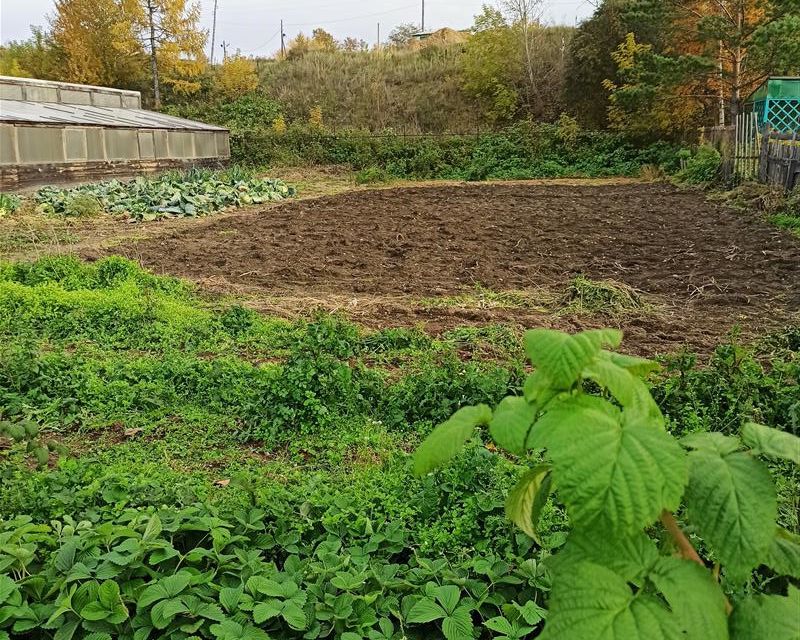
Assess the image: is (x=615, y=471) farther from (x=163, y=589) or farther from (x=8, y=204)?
(x=8, y=204)

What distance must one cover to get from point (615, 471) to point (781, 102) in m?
20.6

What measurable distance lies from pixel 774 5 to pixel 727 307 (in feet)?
51.0

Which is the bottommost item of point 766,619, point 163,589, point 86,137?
point 163,589

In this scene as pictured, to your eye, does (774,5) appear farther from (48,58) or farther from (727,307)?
(48,58)

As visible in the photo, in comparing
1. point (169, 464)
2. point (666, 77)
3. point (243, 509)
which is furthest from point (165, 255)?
point (666, 77)

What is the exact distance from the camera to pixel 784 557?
49.1 inches

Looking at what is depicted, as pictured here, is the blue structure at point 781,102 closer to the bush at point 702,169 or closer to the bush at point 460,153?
the bush at point 702,169

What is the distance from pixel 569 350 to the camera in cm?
118

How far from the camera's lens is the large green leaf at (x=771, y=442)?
1.20 meters

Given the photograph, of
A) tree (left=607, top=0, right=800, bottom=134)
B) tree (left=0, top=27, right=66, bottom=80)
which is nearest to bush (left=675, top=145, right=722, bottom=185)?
tree (left=607, top=0, right=800, bottom=134)

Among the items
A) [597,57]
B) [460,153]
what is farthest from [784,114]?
[460,153]

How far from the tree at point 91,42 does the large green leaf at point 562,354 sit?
31.3m

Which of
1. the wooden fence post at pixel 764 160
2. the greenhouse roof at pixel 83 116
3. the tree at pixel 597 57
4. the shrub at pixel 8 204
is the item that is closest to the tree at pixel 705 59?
the tree at pixel 597 57

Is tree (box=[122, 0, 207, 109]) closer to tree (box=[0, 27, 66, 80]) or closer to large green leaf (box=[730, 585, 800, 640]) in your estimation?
tree (box=[0, 27, 66, 80])
